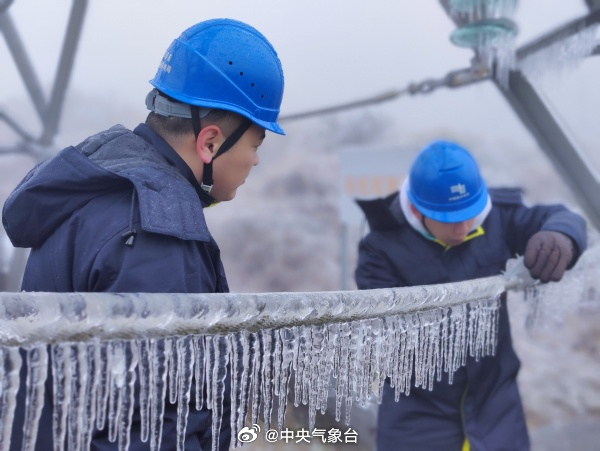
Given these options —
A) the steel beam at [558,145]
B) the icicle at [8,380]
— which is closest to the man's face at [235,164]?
the icicle at [8,380]

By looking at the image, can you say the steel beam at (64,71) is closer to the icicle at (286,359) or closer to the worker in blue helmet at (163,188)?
the worker in blue helmet at (163,188)

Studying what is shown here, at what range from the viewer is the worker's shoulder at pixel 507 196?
7.99 feet

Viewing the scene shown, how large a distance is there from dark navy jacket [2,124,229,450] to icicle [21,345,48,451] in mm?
164

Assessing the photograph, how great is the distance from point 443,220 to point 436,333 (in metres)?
0.75

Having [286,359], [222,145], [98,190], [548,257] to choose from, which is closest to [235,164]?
[222,145]

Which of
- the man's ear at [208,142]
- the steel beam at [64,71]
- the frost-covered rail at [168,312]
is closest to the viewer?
the frost-covered rail at [168,312]

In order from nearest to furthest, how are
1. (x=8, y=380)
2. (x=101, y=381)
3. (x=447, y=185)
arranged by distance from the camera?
(x=8, y=380), (x=101, y=381), (x=447, y=185)

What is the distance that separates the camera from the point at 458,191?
2217 millimetres

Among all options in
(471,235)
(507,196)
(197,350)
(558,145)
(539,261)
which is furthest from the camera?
(558,145)

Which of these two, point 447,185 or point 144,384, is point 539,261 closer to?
point 447,185

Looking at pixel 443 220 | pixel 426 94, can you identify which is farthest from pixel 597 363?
pixel 443 220

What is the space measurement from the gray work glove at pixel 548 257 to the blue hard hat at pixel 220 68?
3.77ft

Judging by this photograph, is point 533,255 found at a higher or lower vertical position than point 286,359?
higher

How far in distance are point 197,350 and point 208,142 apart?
451 millimetres
